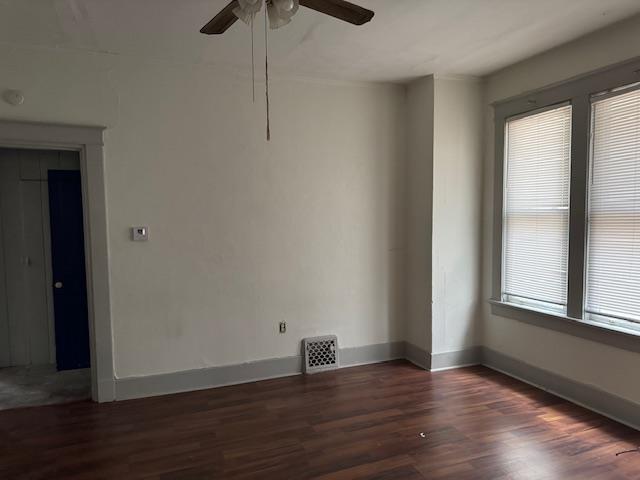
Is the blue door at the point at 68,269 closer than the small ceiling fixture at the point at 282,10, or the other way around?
the small ceiling fixture at the point at 282,10

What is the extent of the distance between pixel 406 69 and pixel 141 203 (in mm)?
2525

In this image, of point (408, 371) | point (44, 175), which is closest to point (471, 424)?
point (408, 371)

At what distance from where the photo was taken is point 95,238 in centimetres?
325

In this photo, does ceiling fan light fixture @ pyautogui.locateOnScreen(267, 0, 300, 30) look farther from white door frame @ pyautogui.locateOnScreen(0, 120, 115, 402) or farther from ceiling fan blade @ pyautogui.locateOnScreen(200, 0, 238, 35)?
white door frame @ pyautogui.locateOnScreen(0, 120, 115, 402)

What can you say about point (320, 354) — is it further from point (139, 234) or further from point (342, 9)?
point (342, 9)

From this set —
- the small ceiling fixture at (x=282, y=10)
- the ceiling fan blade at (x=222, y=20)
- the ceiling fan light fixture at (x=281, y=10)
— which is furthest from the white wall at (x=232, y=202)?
the ceiling fan light fixture at (x=281, y=10)

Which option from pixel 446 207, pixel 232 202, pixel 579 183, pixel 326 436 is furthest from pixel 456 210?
pixel 326 436

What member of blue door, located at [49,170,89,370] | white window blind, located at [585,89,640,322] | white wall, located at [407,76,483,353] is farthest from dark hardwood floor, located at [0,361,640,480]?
blue door, located at [49,170,89,370]

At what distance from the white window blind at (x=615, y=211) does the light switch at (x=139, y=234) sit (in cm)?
342

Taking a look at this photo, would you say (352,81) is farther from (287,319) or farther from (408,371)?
(408,371)

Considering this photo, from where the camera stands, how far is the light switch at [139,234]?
3365mm

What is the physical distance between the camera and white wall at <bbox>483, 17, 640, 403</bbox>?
2.83 meters

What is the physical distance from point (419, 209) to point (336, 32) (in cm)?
184

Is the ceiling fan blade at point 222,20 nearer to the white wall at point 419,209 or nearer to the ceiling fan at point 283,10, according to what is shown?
the ceiling fan at point 283,10
